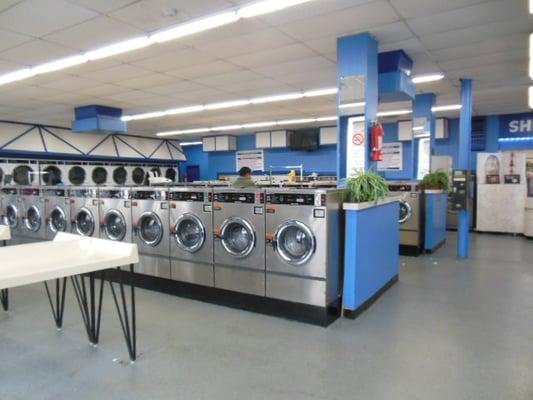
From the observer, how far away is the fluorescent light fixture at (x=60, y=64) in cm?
519

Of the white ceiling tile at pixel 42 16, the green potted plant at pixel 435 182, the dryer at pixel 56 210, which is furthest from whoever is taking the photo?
the green potted plant at pixel 435 182

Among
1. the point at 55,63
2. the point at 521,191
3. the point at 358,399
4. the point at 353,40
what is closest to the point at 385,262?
the point at 358,399

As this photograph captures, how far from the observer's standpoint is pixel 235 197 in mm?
4043

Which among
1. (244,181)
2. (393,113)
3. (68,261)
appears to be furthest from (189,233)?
(393,113)

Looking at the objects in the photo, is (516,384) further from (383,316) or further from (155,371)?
(155,371)

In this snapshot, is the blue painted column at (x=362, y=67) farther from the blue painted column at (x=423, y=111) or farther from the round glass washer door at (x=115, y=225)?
the blue painted column at (x=423, y=111)

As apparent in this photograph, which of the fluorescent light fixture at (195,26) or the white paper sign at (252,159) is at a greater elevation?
the fluorescent light fixture at (195,26)

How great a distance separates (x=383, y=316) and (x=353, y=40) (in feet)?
10.4

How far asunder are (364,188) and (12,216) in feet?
21.2

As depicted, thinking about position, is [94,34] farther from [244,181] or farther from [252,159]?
[252,159]

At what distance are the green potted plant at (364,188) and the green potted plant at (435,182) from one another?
337 cm

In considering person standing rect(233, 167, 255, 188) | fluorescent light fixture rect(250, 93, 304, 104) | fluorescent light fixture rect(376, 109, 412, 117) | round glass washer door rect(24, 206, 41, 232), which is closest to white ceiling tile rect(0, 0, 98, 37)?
person standing rect(233, 167, 255, 188)

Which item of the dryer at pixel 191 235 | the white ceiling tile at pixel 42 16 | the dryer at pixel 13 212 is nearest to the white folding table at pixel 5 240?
the dryer at pixel 191 235

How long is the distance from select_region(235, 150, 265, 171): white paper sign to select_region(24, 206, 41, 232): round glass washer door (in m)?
8.18
